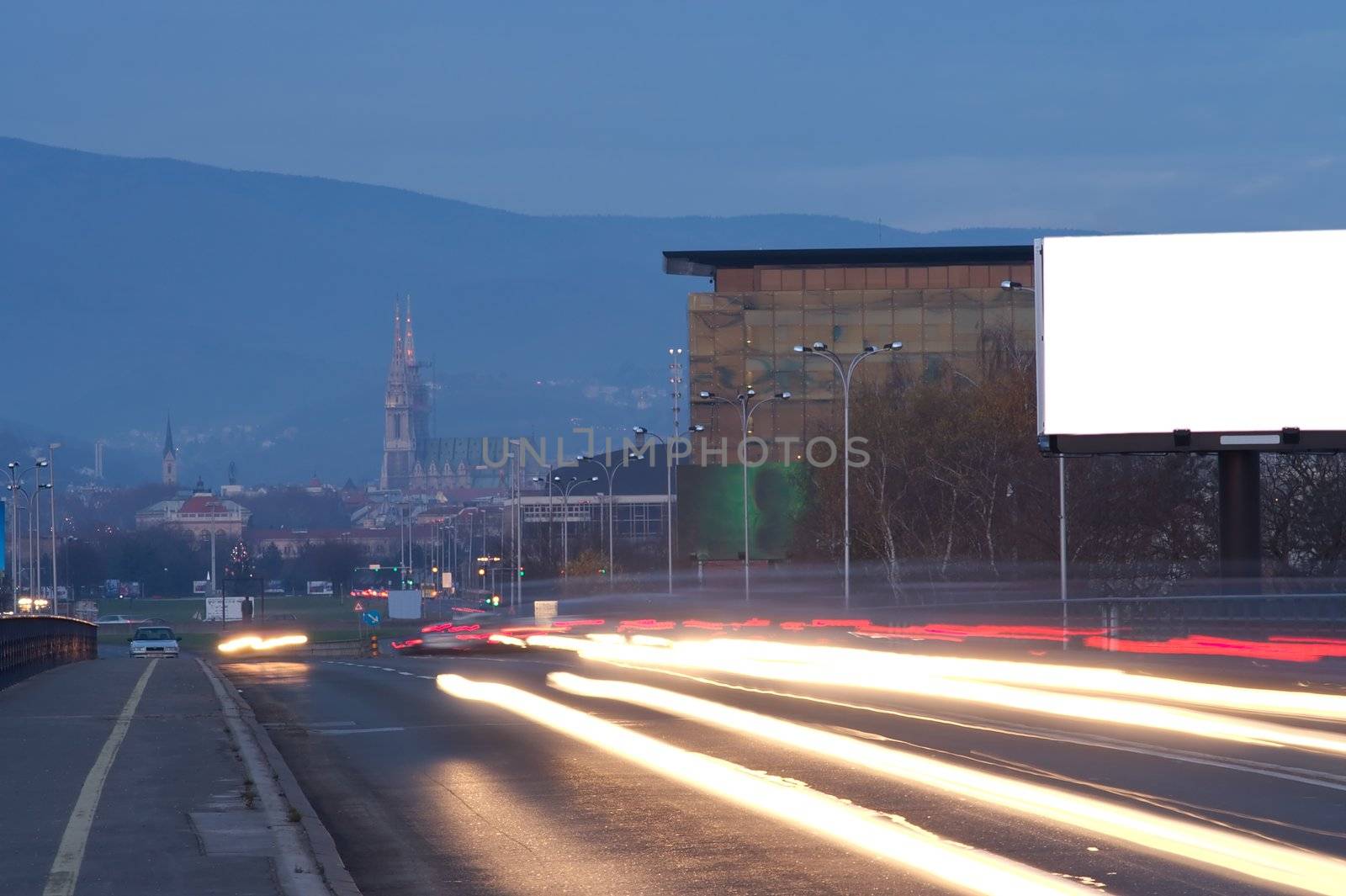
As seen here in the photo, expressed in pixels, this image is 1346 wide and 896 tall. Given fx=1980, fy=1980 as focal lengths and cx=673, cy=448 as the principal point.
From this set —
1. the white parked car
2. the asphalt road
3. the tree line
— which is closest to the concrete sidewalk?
the asphalt road

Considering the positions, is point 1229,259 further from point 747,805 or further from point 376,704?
point 747,805

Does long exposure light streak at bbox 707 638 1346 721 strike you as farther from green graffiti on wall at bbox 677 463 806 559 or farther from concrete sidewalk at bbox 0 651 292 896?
green graffiti on wall at bbox 677 463 806 559

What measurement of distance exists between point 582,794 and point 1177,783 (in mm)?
4820

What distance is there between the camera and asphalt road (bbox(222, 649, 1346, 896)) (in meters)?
12.0

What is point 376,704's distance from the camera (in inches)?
1144

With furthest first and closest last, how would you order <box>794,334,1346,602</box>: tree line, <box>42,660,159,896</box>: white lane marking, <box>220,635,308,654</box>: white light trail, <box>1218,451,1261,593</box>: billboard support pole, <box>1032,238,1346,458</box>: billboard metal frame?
1. <box>220,635,308,654</box>: white light trail
2. <box>794,334,1346,602</box>: tree line
3. <box>1218,451,1261,593</box>: billboard support pole
4. <box>1032,238,1346,458</box>: billboard metal frame
5. <box>42,660,159,896</box>: white lane marking

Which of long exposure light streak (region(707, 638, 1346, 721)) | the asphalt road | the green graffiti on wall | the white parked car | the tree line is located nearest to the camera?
the asphalt road

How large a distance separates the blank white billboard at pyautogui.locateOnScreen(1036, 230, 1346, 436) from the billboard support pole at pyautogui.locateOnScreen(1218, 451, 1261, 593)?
3.78 feet

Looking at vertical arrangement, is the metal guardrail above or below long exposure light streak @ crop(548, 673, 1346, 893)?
below

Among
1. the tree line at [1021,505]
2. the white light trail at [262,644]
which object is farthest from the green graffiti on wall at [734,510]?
the white light trail at [262,644]

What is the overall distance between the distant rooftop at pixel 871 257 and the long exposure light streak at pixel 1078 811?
10470cm

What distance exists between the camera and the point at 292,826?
13805mm

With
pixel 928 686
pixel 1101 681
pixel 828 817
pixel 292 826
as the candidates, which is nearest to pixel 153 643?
pixel 928 686

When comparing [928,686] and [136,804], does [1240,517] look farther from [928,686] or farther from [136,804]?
[136,804]
